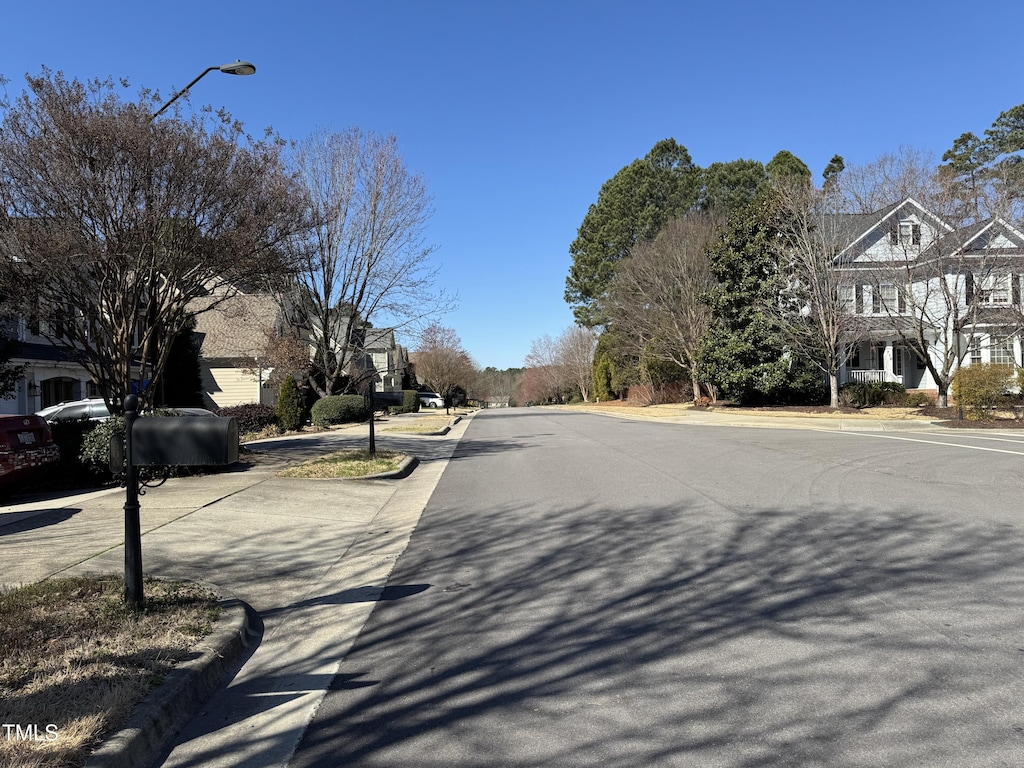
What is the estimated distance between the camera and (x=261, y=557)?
7223 mm

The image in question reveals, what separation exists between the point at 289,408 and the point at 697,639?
24.4 meters

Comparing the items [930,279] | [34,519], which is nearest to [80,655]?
[34,519]

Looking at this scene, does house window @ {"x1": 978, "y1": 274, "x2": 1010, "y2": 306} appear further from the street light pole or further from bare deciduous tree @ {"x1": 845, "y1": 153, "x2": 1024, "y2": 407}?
the street light pole

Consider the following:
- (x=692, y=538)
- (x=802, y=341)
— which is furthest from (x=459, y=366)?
(x=692, y=538)

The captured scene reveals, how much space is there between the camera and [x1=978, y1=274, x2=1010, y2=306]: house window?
85.5 ft

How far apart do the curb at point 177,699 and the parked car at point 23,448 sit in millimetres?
6948

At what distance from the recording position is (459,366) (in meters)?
76.4

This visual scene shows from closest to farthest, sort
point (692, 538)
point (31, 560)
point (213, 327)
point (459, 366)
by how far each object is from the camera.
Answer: point (31, 560) < point (692, 538) < point (213, 327) < point (459, 366)

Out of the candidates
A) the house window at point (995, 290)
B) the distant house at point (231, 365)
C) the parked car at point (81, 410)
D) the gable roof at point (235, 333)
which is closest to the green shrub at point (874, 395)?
the house window at point (995, 290)

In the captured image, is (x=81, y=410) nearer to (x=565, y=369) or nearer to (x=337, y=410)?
(x=337, y=410)

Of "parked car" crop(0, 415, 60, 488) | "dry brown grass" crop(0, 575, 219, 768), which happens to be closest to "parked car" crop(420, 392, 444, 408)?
"parked car" crop(0, 415, 60, 488)

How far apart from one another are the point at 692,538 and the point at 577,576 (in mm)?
1852

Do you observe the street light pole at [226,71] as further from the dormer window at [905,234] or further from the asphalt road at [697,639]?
the dormer window at [905,234]

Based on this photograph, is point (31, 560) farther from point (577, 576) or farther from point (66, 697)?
point (577, 576)
